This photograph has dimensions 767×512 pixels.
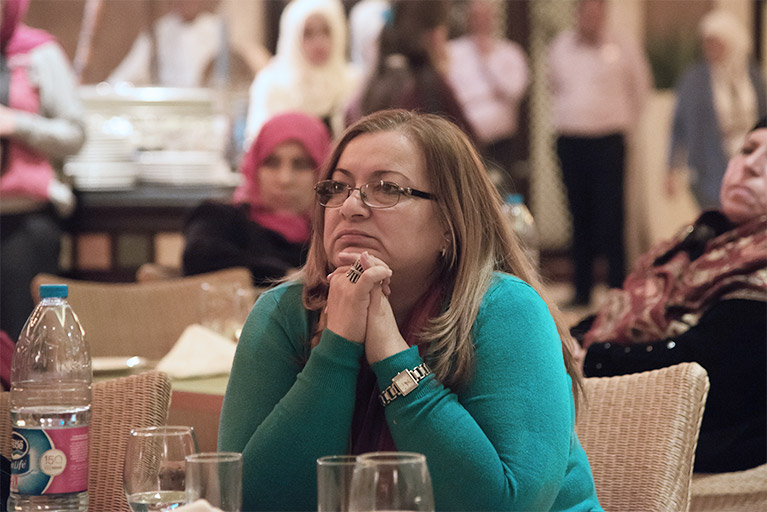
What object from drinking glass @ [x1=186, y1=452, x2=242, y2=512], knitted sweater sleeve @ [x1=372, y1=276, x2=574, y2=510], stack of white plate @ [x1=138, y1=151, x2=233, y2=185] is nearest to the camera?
drinking glass @ [x1=186, y1=452, x2=242, y2=512]

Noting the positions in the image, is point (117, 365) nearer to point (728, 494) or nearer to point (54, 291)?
point (54, 291)

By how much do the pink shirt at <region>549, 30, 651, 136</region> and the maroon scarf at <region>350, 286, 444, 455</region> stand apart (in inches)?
212

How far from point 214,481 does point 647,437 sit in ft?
3.02

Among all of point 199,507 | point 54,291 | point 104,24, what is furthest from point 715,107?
point 199,507

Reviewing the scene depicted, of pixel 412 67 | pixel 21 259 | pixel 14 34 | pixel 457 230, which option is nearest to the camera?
pixel 457 230

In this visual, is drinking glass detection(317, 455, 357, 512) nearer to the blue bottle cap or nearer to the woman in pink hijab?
the blue bottle cap

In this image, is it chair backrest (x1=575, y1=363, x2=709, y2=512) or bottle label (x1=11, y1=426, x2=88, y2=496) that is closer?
bottle label (x1=11, y1=426, x2=88, y2=496)

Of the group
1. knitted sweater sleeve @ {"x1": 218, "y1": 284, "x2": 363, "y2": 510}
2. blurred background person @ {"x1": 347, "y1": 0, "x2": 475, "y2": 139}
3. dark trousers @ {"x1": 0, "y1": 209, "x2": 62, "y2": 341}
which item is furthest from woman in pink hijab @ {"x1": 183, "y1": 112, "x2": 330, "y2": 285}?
knitted sweater sleeve @ {"x1": 218, "y1": 284, "x2": 363, "y2": 510}

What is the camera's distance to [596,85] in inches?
273

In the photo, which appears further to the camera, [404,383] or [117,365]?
[117,365]

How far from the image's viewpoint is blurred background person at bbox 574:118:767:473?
2.32 m

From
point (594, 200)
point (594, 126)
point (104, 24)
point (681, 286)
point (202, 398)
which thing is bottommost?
point (202, 398)

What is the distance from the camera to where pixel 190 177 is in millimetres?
5562

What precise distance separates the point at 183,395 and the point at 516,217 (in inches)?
67.1
